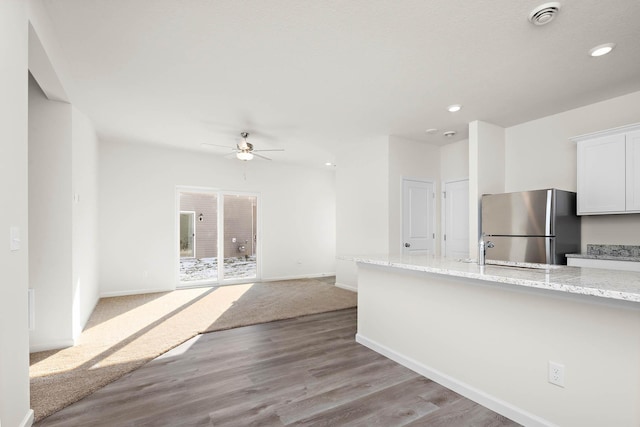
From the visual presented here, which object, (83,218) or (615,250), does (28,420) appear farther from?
(615,250)

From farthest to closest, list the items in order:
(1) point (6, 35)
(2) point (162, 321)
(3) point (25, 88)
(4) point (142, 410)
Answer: (2) point (162, 321) < (4) point (142, 410) < (3) point (25, 88) < (1) point (6, 35)

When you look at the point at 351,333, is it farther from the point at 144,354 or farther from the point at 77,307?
the point at 77,307

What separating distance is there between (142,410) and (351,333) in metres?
2.19

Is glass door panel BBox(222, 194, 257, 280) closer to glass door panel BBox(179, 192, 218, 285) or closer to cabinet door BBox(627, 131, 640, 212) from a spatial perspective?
glass door panel BBox(179, 192, 218, 285)

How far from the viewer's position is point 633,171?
325 cm

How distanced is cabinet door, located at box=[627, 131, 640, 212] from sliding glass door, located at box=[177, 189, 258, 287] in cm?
596

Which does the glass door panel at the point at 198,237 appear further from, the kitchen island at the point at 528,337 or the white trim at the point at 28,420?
the kitchen island at the point at 528,337

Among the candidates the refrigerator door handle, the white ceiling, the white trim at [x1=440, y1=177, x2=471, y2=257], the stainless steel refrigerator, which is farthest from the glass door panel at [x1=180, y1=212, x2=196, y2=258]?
the refrigerator door handle

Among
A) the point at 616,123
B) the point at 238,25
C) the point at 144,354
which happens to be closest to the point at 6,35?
the point at 238,25

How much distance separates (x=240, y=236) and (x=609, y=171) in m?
6.04

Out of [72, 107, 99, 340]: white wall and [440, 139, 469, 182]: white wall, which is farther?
[440, 139, 469, 182]: white wall

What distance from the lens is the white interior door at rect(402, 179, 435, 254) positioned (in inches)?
213

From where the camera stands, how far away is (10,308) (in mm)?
1667

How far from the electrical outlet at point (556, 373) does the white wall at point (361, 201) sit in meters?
3.22
